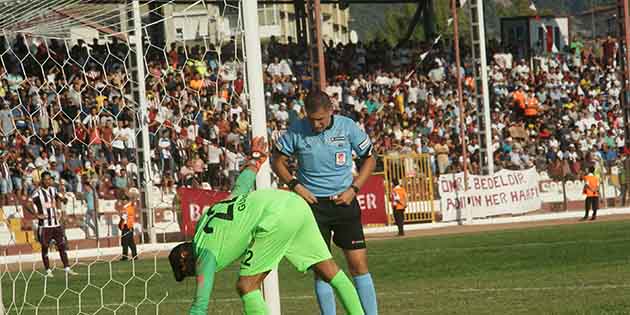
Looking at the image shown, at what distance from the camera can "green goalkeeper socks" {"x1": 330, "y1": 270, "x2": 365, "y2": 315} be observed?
28.6 feet

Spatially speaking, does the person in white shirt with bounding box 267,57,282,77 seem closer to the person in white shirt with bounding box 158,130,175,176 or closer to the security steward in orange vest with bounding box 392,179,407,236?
the security steward in orange vest with bounding box 392,179,407,236

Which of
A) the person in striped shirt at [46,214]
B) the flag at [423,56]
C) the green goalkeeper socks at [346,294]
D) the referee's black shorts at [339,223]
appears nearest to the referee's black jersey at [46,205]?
the person in striped shirt at [46,214]

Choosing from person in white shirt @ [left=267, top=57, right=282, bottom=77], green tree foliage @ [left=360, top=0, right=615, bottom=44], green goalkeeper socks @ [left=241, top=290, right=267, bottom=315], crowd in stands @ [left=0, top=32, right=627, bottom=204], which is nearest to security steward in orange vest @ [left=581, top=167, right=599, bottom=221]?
Result: crowd in stands @ [left=0, top=32, right=627, bottom=204]

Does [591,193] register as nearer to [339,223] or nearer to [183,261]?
[339,223]

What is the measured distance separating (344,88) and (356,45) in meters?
4.32

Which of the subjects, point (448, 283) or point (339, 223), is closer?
point (339, 223)

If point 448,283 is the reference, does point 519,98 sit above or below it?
above

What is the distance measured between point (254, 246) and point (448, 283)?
6.96 meters

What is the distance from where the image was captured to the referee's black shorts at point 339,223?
1018cm

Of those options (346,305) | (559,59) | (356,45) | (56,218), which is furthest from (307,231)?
(559,59)

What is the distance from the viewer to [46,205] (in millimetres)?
21219

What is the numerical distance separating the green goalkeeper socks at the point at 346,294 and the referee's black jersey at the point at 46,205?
515 inches

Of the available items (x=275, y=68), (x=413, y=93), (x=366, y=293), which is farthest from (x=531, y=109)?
(x=366, y=293)

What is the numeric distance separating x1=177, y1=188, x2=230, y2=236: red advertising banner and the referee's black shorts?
46.6 ft
